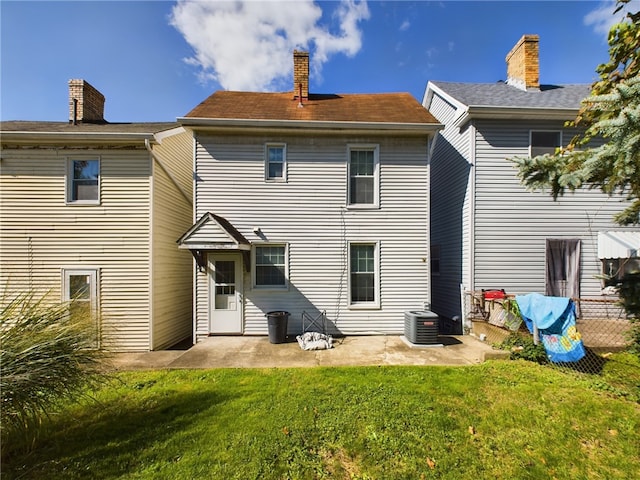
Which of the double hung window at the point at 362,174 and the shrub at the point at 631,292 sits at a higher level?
the double hung window at the point at 362,174

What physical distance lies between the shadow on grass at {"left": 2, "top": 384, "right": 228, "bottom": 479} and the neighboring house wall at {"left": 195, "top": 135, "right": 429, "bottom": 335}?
3661mm

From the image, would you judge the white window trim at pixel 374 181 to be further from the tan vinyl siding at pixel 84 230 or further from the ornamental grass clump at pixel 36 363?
the ornamental grass clump at pixel 36 363

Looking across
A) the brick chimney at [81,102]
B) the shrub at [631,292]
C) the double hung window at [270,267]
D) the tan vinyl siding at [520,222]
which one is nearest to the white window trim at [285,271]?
the double hung window at [270,267]

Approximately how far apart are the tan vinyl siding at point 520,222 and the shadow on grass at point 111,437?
8362 millimetres

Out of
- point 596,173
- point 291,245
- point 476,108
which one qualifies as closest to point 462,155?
point 476,108

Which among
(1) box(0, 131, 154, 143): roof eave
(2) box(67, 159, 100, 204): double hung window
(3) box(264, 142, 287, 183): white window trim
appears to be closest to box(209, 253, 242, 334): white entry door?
(3) box(264, 142, 287, 183): white window trim

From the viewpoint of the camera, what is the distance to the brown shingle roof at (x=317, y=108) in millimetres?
8195

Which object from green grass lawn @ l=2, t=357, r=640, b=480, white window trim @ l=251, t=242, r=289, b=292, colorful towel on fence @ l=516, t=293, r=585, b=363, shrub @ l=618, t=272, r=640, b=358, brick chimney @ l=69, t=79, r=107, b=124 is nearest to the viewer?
green grass lawn @ l=2, t=357, r=640, b=480

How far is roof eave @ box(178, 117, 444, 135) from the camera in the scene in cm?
773

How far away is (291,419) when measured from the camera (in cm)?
383

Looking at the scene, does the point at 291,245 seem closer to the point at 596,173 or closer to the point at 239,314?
the point at 239,314

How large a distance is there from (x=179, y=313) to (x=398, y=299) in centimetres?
713

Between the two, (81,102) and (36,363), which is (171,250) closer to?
(36,363)

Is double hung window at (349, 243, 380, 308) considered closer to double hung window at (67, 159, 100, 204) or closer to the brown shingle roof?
the brown shingle roof
